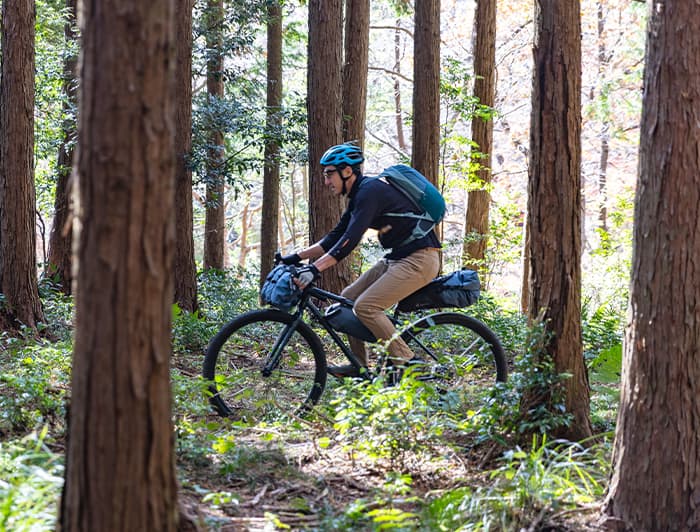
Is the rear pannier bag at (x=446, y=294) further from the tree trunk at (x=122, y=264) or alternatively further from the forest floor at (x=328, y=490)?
the tree trunk at (x=122, y=264)

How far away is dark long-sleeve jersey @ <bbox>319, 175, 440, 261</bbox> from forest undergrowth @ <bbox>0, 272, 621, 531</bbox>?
129 centimetres

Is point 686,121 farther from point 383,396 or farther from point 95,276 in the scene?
point 95,276

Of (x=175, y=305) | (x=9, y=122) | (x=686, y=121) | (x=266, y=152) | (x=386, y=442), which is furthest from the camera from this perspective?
(x=266, y=152)

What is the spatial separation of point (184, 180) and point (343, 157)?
5.68 metres

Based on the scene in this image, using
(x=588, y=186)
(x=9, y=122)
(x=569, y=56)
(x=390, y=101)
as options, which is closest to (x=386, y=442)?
(x=569, y=56)

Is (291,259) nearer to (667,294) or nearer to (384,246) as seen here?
(384,246)

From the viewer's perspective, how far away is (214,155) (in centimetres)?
1388

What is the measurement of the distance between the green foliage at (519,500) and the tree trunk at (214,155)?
30.1ft

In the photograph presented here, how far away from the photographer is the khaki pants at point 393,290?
6.66 m

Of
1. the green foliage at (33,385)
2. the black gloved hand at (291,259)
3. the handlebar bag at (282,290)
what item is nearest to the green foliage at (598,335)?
the black gloved hand at (291,259)

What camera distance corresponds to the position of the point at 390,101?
104ft

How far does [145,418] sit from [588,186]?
32.1 metres

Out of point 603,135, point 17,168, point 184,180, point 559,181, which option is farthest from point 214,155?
point 603,135

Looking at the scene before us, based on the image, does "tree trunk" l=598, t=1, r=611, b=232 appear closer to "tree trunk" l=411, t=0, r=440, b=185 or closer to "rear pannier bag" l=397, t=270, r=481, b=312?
"tree trunk" l=411, t=0, r=440, b=185
